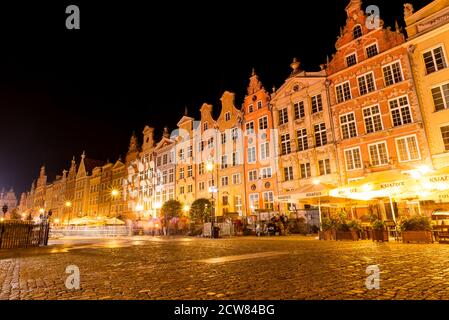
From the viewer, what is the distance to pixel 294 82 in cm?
3172

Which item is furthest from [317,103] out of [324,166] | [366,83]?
[324,166]

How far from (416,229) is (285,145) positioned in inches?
778

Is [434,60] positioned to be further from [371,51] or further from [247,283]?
[247,283]

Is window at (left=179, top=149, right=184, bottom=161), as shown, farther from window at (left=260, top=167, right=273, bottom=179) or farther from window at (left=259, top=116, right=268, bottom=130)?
window at (left=260, top=167, right=273, bottom=179)

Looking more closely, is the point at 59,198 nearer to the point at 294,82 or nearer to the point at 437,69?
the point at 294,82

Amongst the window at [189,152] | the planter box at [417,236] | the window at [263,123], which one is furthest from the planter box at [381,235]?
the window at [189,152]

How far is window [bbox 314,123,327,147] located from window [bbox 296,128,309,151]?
115cm

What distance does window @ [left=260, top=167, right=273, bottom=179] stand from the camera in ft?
106

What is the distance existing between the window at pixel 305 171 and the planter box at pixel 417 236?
16.1 m

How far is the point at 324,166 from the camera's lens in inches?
1103

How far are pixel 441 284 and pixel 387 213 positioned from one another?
70.7 feet

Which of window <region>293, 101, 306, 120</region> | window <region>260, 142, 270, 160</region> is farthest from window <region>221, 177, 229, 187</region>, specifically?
window <region>293, 101, 306, 120</region>

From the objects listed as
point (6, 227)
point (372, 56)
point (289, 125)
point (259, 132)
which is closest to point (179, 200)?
point (259, 132)
